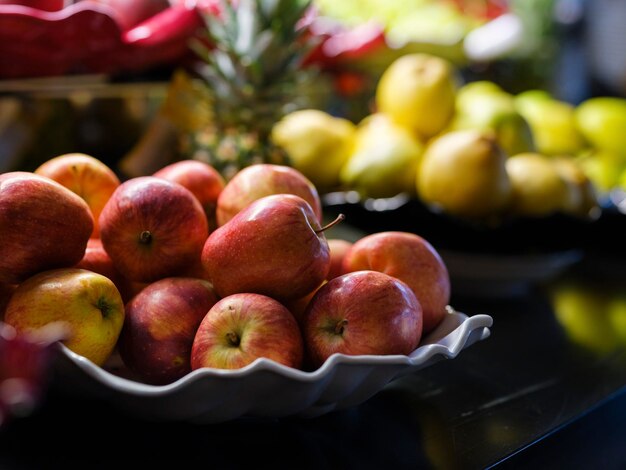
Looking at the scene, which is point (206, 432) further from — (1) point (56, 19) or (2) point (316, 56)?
(2) point (316, 56)

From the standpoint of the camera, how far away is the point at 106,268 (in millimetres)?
623

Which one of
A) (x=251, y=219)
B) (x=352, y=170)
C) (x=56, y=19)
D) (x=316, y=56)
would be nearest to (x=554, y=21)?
(x=316, y=56)

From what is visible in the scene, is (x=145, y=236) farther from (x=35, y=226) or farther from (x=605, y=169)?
(x=605, y=169)

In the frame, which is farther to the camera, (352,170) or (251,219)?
(352,170)

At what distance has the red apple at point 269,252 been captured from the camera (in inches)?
22.0

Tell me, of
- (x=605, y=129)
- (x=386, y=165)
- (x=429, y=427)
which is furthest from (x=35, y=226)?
(x=605, y=129)

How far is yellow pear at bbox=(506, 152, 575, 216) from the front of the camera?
1.04m

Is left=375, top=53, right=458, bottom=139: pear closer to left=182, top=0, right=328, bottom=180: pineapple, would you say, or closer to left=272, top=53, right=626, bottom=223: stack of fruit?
left=272, top=53, right=626, bottom=223: stack of fruit

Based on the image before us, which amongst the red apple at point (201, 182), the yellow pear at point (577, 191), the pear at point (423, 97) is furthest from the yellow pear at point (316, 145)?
the red apple at point (201, 182)

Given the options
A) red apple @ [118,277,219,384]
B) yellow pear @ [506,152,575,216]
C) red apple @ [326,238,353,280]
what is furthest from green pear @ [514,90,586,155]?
red apple @ [118,277,219,384]

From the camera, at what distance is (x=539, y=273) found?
40.4 inches

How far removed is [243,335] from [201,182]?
0.76 feet

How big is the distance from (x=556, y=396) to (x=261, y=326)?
0.36 metres

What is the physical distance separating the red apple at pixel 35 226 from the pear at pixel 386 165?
24.4 inches
